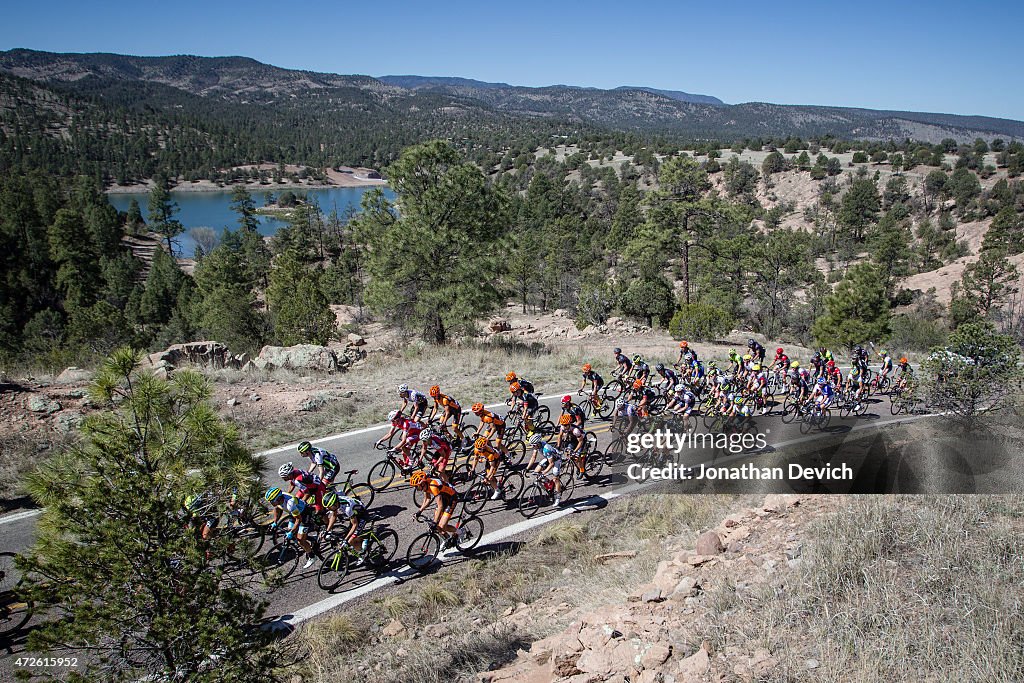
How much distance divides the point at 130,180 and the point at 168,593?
18064cm

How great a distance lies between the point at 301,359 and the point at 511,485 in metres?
11.6

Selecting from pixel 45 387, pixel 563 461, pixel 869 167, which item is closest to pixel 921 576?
pixel 563 461

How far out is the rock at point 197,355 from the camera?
18.9 meters

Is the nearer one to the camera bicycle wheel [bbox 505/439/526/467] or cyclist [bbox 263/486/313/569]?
cyclist [bbox 263/486/313/569]

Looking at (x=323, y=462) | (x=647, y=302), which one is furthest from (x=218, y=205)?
(x=323, y=462)

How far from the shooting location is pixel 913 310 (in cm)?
4834

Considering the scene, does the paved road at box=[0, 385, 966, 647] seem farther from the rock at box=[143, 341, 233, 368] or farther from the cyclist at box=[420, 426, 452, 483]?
the rock at box=[143, 341, 233, 368]

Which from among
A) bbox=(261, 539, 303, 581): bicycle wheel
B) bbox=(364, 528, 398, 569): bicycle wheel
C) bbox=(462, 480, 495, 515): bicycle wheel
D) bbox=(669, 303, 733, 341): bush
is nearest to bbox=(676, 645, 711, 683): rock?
bbox=(364, 528, 398, 569): bicycle wheel

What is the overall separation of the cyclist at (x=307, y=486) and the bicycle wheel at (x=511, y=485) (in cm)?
365

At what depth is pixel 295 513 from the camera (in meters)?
7.93

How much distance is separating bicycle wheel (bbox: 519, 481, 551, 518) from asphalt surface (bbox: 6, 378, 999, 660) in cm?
14

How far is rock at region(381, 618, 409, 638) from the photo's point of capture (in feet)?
23.9

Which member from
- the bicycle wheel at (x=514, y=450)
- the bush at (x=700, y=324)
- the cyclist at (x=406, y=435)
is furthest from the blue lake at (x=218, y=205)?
the cyclist at (x=406, y=435)

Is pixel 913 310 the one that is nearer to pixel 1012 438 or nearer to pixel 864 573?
pixel 1012 438
